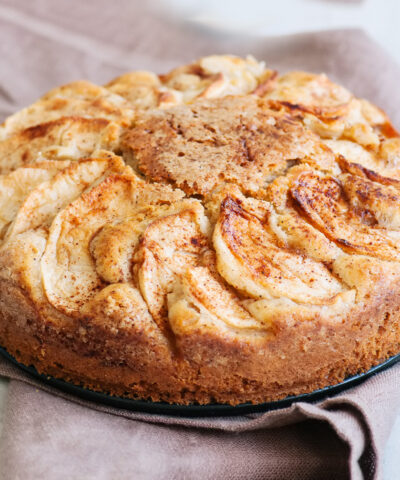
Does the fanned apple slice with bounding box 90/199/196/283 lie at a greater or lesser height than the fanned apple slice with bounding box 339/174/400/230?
lesser

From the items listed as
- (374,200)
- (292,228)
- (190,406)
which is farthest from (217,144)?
(190,406)

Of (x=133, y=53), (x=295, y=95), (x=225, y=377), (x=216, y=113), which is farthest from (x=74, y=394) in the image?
(x=133, y=53)

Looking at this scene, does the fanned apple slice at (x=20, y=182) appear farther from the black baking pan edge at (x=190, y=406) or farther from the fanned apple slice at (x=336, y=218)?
the fanned apple slice at (x=336, y=218)

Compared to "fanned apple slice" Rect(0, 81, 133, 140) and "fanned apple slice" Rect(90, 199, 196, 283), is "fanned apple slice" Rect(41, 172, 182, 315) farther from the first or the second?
"fanned apple slice" Rect(0, 81, 133, 140)

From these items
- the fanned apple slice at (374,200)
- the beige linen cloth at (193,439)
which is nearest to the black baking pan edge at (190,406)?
the beige linen cloth at (193,439)

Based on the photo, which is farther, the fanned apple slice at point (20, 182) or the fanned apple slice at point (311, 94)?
the fanned apple slice at point (311, 94)

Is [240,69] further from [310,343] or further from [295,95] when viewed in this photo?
[310,343]

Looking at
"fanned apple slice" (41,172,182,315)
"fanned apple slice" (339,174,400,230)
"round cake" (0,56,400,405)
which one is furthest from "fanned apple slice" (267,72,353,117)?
"fanned apple slice" (41,172,182,315)
